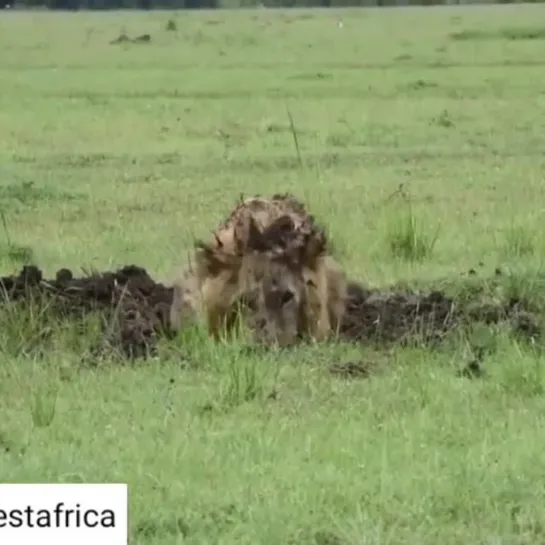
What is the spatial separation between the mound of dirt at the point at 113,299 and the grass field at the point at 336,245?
0.65 feet

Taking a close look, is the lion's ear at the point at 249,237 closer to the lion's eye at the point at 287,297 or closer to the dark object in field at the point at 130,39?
the lion's eye at the point at 287,297

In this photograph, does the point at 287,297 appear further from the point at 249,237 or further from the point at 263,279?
the point at 249,237

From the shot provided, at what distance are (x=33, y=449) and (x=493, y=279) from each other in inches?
148

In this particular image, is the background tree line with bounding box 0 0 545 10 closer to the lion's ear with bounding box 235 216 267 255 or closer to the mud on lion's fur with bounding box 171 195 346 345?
the mud on lion's fur with bounding box 171 195 346 345

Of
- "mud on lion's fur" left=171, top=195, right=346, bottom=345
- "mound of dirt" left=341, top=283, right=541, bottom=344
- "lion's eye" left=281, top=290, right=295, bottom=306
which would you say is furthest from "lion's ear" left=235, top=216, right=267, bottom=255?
"mound of dirt" left=341, top=283, right=541, bottom=344

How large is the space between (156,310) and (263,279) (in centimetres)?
65

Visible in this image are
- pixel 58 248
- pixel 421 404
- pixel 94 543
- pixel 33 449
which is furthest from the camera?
pixel 58 248

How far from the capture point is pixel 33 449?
17.7 ft

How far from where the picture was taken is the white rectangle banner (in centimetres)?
394

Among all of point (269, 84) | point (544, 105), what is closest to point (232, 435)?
point (544, 105)

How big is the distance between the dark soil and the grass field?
0.21 metres

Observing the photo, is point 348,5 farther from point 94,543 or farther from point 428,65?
point 94,543

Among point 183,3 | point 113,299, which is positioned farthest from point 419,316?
point 183,3

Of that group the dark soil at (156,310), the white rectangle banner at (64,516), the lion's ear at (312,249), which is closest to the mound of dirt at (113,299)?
the dark soil at (156,310)
